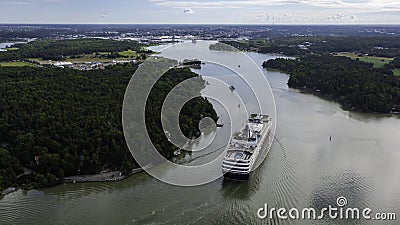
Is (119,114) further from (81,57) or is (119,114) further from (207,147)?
(81,57)

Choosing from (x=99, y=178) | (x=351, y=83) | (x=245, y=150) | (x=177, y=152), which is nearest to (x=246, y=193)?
(x=245, y=150)

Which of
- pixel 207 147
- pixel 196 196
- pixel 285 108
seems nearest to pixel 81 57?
pixel 285 108

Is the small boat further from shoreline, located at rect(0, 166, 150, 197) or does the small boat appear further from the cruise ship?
shoreline, located at rect(0, 166, 150, 197)

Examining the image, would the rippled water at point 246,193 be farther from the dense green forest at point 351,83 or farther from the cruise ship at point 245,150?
the dense green forest at point 351,83

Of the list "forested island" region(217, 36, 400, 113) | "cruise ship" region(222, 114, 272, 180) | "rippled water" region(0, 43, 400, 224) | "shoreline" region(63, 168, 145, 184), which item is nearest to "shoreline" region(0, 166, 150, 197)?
"shoreline" region(63, 168, 145, 184)

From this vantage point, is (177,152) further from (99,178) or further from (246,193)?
(246,193)

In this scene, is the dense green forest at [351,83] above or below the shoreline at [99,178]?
above

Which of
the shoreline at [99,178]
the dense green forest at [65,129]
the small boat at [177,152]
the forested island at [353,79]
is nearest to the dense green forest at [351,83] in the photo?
the forested island at [353,79]
